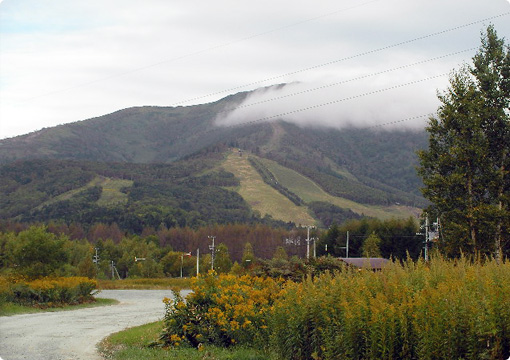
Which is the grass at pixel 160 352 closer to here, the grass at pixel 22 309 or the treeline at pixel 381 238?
the grass at pixel 22 309

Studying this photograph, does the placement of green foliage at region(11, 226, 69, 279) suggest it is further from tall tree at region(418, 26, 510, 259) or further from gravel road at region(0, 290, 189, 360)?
tall tree at region(418, 26, 510, 259)

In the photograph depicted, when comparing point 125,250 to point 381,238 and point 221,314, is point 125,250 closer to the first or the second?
point 381,238

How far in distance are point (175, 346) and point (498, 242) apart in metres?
9.62

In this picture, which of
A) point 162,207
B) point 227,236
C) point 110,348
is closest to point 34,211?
point 162,207

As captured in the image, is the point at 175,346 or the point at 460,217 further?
the point at 460,217

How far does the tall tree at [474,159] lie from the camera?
17750 mm

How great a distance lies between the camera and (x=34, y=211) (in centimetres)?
19812

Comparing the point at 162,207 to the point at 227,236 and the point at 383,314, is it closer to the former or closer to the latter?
the point at 227,236

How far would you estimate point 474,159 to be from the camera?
1814 cm

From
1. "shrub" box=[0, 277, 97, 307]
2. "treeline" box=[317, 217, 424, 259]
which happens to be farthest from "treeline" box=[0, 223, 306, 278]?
"treeline" box=[317, 217, 424, 259]

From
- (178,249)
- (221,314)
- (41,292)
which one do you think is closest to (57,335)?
(221,314)

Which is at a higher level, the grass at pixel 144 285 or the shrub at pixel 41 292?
the shrub at pixel 41 292

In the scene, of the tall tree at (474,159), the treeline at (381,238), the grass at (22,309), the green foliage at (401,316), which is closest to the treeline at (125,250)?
the grass at (22,309)

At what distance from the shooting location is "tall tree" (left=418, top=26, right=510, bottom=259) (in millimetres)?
17750
